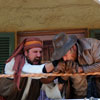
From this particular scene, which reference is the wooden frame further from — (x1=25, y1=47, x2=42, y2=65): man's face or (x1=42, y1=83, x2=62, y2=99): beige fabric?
(x1=42, y1=83, x2=62, y2=99): beige fabric

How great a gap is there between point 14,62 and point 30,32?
124cm

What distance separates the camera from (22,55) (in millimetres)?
2727

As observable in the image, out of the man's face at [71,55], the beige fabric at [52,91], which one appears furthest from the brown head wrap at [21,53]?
the man's face at [71,55]

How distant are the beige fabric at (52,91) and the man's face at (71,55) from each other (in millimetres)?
438

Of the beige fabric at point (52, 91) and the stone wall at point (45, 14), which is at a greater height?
the stone wall at point (45, 14)

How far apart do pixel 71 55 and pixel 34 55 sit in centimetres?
55

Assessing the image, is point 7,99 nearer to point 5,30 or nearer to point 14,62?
point 14,62

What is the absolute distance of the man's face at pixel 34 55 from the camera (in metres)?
2.72

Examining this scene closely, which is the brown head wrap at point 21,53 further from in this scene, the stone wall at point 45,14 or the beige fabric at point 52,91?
the stone wall at point 45,14

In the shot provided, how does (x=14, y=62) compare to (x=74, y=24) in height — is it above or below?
below

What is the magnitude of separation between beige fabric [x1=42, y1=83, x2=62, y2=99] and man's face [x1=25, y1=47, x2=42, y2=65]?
0.23m

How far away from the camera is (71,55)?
A: 2.28 meters

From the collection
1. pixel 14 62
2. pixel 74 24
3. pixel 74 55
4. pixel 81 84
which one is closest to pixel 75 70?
pixel 74 55

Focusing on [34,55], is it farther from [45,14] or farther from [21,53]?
[45,14]
